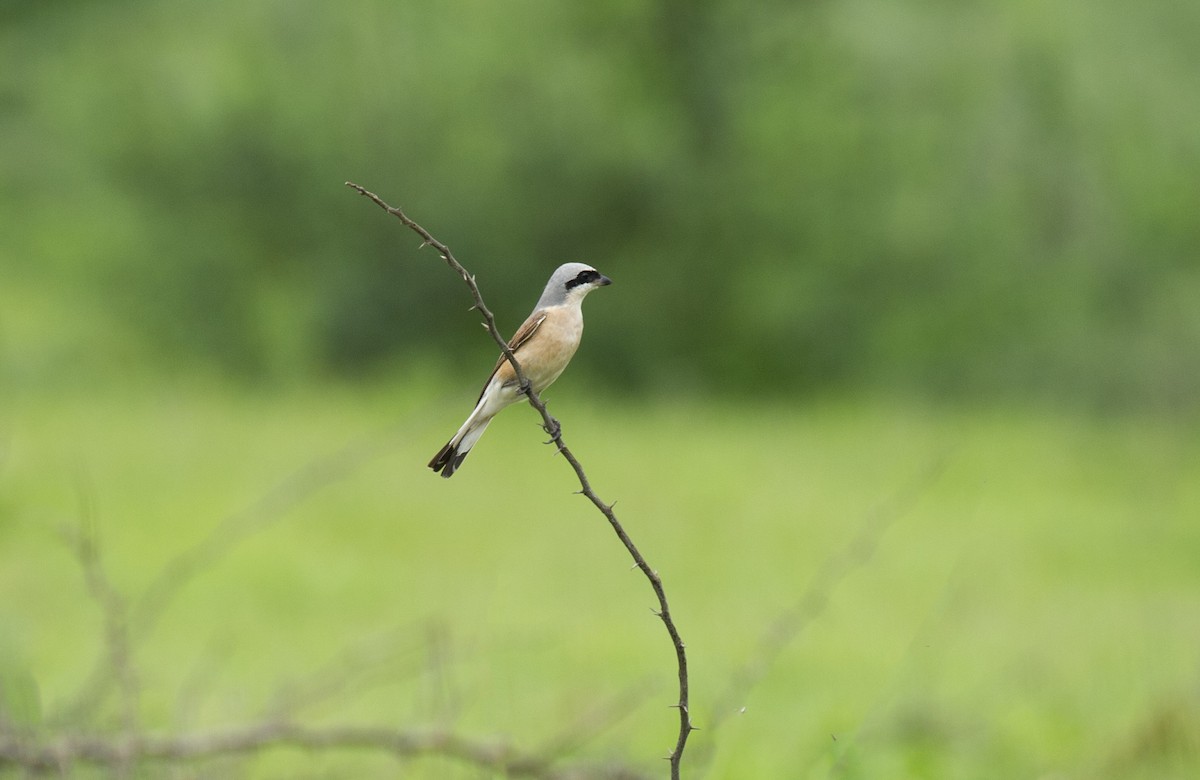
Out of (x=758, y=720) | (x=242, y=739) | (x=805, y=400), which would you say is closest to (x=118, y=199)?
(x=805, y=400)

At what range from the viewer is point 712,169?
11.2m

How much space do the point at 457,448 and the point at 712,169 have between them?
9.51 meters

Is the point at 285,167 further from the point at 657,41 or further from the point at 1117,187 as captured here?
the point at 1117,187

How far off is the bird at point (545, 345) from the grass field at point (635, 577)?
0.20m

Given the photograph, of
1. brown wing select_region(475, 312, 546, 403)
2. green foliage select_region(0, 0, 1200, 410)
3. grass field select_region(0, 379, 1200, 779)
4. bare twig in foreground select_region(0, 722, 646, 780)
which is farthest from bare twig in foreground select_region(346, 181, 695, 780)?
green foliage select_region(0, 0, 1200, 410)

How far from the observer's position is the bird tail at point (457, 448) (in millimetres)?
1650

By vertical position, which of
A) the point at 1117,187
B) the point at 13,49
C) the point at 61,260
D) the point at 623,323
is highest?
the point at 13,49

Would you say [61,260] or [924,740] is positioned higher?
[924,740]

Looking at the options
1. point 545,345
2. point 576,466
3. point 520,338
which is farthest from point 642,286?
point 576,466

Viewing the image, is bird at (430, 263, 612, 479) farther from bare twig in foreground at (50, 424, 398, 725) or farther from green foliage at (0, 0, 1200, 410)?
green foliage at (0, 0, 1200, 410)

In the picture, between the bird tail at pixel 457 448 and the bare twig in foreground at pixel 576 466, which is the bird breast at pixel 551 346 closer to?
the bird tail at pixel 457 448

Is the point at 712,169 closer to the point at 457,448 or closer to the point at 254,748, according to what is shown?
the point at 254,748

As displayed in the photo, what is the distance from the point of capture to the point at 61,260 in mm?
13102

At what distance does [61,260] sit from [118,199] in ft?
3.49
